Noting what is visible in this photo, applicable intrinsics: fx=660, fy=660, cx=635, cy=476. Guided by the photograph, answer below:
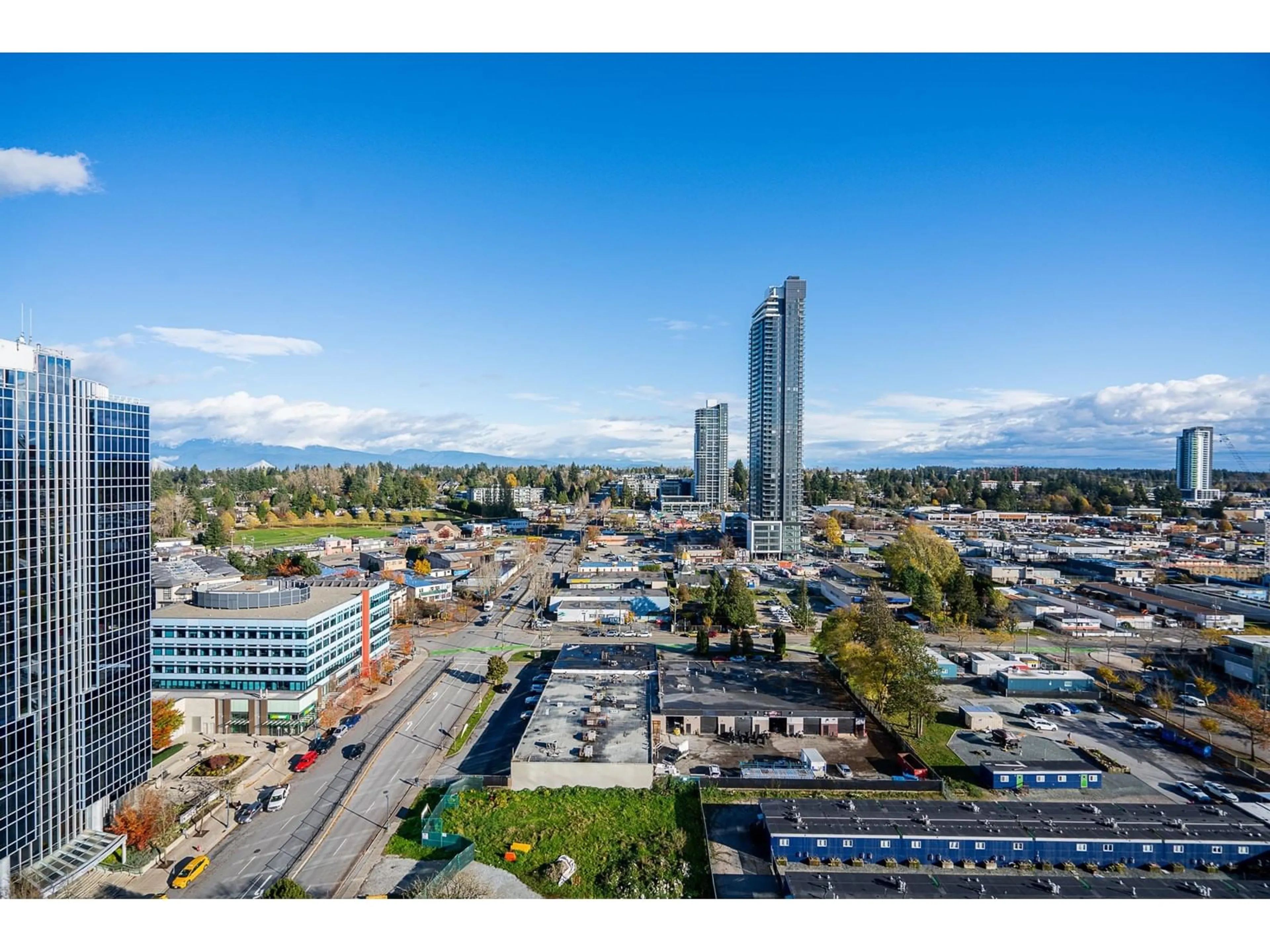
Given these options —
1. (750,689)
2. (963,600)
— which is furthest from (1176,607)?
(750,689)

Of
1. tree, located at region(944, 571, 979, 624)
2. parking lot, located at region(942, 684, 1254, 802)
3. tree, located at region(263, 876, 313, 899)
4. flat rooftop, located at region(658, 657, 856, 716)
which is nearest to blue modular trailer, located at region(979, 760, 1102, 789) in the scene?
parking lot, located at region(942, 684, 1254, 802)

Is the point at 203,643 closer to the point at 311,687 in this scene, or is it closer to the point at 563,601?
the point at 311,687

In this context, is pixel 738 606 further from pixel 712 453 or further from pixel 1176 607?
pixel 712 453

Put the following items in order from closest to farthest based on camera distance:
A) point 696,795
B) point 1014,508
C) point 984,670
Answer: point 696,795, point 984,670, point 1014,508

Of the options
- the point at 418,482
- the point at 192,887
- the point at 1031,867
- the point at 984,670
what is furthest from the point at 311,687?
the point at 418,482

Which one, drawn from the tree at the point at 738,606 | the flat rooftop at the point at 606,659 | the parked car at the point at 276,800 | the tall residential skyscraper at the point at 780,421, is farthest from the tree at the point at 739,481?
the parked car at the point at 276,800

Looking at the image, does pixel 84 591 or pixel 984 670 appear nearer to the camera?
pixel 84 591
